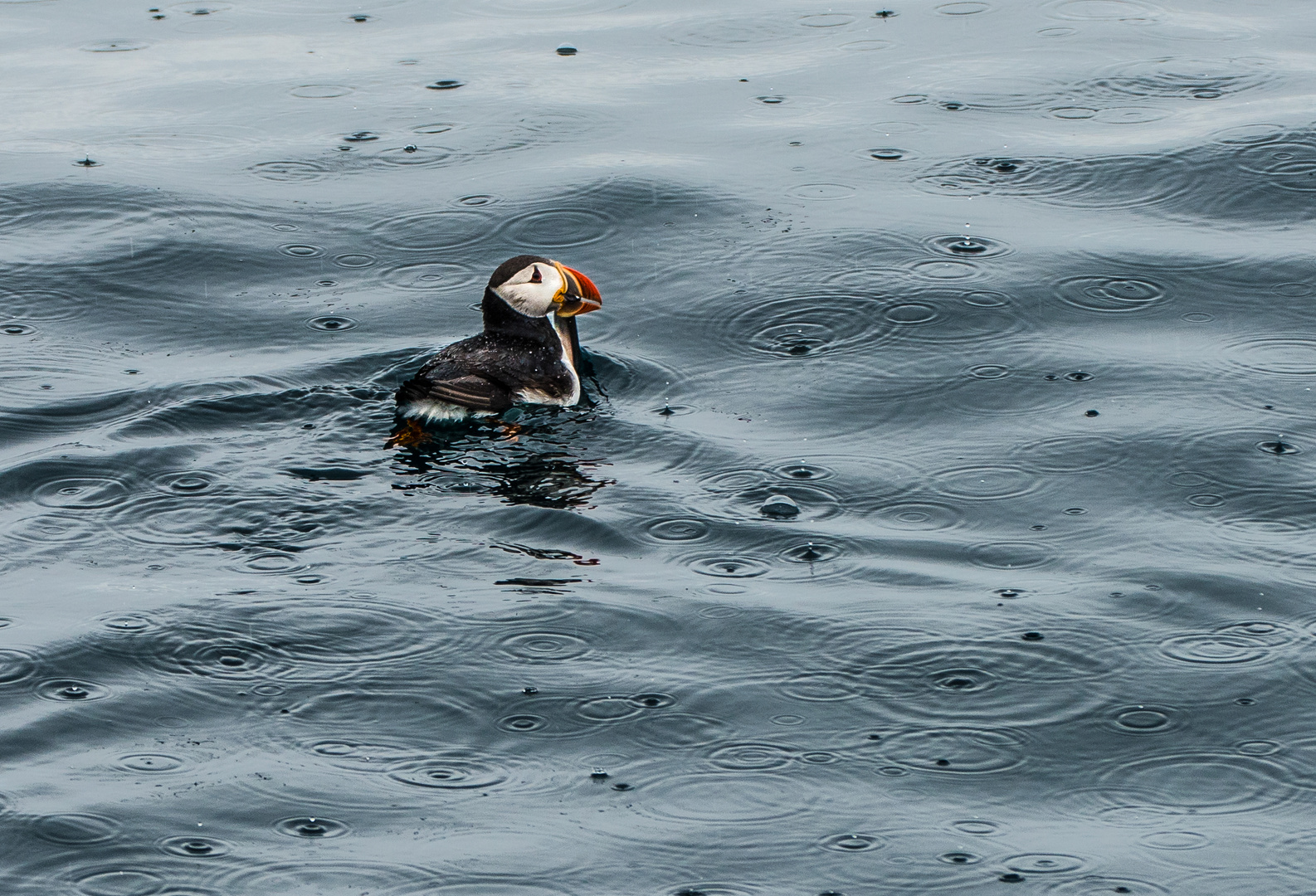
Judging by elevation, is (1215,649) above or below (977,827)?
below

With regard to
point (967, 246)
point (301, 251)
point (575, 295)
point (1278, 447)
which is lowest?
point (1278, 447)

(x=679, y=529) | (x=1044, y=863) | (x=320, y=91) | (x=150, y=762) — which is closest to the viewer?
(x=1044, y=863)

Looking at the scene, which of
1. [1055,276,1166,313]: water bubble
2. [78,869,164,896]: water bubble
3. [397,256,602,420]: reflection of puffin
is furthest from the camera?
[1055,276,1166,313]: water bubble

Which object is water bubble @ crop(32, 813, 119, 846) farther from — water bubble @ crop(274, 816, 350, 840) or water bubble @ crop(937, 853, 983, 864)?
water bubble @ crop(937, 853, 983, 864)

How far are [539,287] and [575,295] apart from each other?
21 centimetres

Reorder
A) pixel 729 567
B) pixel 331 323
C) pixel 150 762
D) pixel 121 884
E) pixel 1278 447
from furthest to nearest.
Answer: pixel 331 323
pixel 1278 447
pixel 729 567
pixel 150 762
pixel 121 884

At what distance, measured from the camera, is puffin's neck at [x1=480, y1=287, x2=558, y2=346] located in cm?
922

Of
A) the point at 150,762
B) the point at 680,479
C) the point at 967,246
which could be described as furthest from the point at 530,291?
the point at 150,762

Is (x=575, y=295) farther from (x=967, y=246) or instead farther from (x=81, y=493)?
(x=967, y=246)

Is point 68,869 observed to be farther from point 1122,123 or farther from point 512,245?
point 1122,123

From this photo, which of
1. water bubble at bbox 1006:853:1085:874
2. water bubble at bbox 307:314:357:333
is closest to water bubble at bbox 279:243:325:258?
water bubble at bbox 307:314:357:333

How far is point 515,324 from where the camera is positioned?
9.26 m

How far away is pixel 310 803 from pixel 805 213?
6641 millimetres

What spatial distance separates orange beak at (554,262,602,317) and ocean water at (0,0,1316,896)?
413mm
